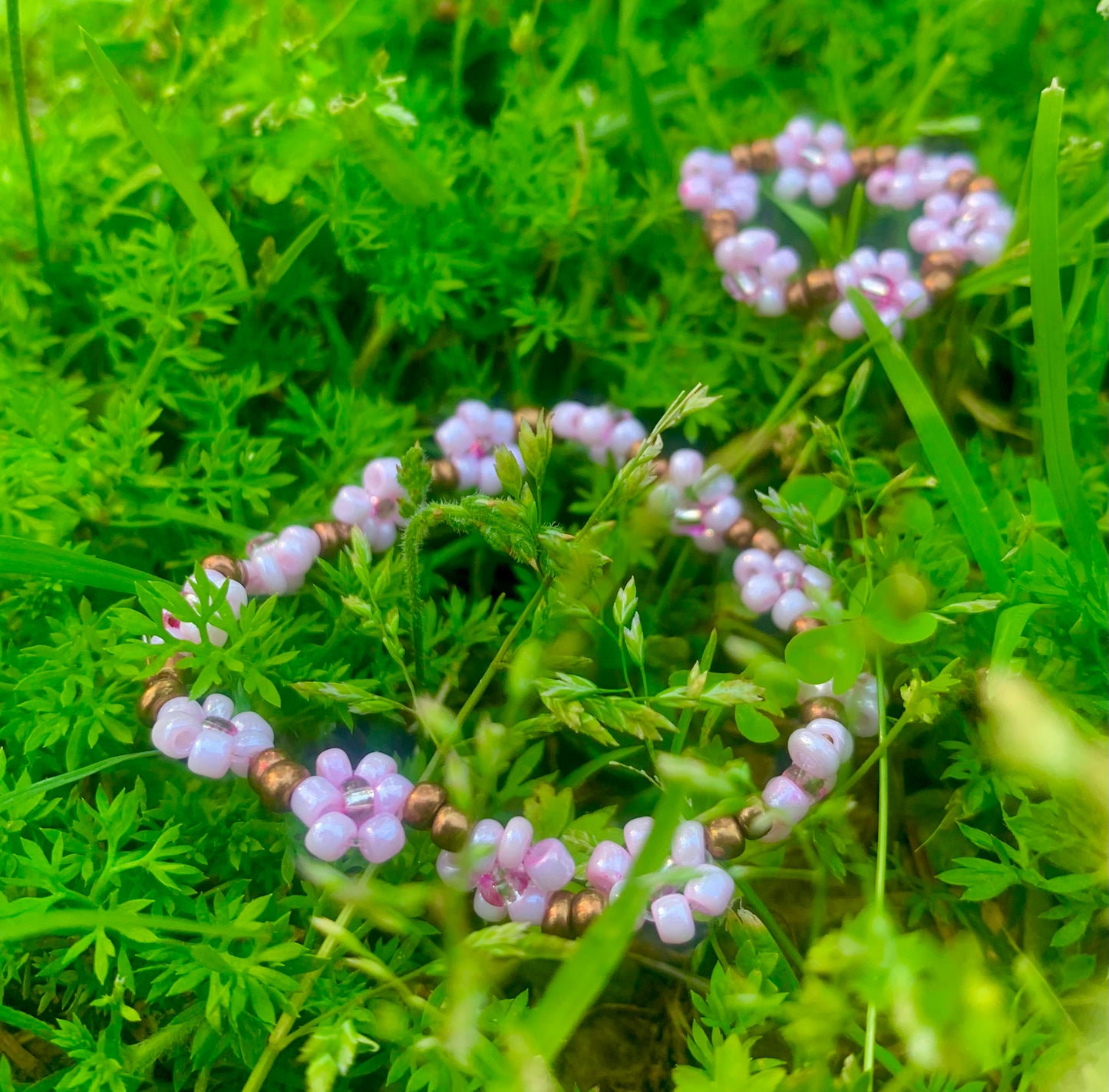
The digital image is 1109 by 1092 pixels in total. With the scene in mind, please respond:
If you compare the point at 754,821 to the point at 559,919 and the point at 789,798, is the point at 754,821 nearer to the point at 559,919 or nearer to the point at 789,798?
the point at 789,798

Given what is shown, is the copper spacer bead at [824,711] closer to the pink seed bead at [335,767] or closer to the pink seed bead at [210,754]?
the pink seed bead at [335,767]

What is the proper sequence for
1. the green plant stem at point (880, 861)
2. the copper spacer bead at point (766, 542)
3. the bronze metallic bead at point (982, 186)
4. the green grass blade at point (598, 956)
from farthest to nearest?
the bronze metallic bead at point (982, 186), the copper spacer bead at point (766, 542), the green plant stem at point (880, 861), the green grass blade at point (598, 956)

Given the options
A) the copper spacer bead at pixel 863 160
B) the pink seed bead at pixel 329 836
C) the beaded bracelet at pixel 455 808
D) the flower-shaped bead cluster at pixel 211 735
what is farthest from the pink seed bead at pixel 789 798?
the copper spacer bead at pixel 863 160

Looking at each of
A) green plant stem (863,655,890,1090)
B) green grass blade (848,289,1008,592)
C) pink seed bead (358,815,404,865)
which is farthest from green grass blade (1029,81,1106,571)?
pink seed bead (358,815,404,865)

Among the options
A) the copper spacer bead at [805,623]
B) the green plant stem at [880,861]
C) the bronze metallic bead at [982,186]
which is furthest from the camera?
the bronze metallic bead at [982,186]

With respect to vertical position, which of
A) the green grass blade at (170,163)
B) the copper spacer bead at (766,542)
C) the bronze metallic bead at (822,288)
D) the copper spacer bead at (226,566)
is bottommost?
the copper spacer bead at (766,542)

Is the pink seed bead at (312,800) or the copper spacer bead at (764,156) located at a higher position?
the copper spacer bead at (764,156)

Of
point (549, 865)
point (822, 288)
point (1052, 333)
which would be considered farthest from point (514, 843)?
point (822, 288)

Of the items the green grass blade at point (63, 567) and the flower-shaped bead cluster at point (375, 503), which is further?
the flower-shaped bead cluster at point (375, 503)
